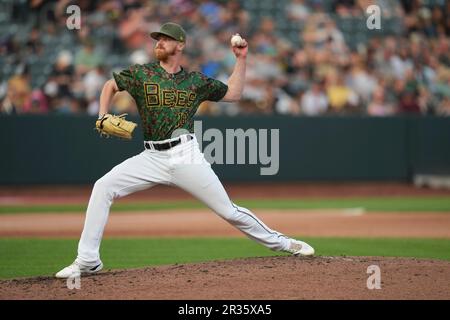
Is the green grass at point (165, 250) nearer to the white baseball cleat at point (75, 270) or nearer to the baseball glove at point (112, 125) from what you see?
the white baseball cleat at point (75, 270)

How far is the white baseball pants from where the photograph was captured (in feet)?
21.6

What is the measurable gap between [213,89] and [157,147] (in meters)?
0.71

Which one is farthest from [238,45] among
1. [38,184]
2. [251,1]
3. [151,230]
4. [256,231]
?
[251,1]

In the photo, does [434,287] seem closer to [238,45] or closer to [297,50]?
[238,45]

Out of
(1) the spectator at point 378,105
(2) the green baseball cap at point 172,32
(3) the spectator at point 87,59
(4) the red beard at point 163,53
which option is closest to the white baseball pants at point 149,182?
(4) the red beard at point 163,53

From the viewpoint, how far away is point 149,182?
6707mm

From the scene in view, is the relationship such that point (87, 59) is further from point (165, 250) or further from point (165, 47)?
point (165, 47)

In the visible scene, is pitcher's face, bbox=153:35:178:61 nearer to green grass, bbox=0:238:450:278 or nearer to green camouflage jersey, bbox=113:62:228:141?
green camouflage jersey, bbox=113:62:228:141

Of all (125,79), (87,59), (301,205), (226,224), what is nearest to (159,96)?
(125,79)

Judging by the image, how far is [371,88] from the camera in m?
18.8

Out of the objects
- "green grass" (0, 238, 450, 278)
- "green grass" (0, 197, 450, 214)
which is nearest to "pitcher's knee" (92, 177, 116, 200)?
"green grass" (0, 238, 450, 278)

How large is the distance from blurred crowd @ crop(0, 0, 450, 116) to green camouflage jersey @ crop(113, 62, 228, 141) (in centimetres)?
1036

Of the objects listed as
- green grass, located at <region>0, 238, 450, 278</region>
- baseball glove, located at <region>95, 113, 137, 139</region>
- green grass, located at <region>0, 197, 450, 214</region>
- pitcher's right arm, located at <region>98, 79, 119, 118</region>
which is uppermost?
pitcher's right arm, located at <region>98, 79, 119, 118</region>

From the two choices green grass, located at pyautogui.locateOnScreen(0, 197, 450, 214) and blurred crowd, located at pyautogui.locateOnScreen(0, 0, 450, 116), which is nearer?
green grass, located at pyautogui.locateOnScreen(0, 197, 450, 214)
